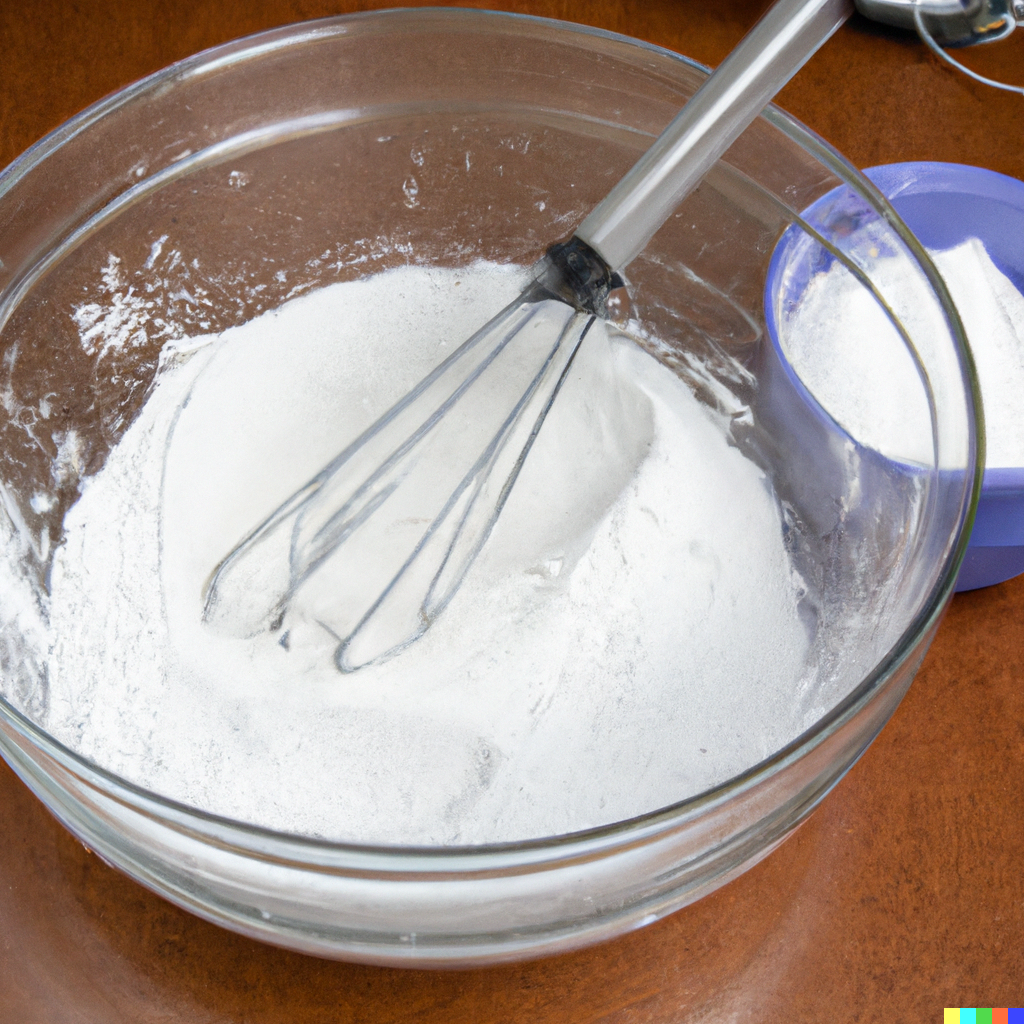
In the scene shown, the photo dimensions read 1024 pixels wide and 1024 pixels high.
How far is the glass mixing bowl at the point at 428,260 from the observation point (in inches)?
13.5

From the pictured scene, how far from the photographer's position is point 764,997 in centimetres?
39

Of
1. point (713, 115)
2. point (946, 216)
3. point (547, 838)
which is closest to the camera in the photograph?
point (547, 838)

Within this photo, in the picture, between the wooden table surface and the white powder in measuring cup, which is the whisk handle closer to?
the white powder in measuring cup

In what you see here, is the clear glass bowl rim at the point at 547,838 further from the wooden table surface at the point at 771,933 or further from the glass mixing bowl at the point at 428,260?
the wooden table surface at the point at 771,933

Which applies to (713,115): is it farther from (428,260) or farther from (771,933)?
(771,933)

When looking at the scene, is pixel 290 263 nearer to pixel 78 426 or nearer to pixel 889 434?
pixel 78 426

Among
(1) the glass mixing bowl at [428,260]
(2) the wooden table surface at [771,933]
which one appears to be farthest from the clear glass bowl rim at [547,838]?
(2) the wooden table surface at [771,933]

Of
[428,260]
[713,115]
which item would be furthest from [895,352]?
[428,260]

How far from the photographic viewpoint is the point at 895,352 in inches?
17.4

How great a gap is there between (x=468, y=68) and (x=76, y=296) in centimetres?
23

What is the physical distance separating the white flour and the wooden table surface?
0.31 ft

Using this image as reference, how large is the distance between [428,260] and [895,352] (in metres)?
0.25

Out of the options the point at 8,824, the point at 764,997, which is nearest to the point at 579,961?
the point at 764,997

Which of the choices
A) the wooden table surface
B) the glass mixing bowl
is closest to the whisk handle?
the glass mixing bowl
